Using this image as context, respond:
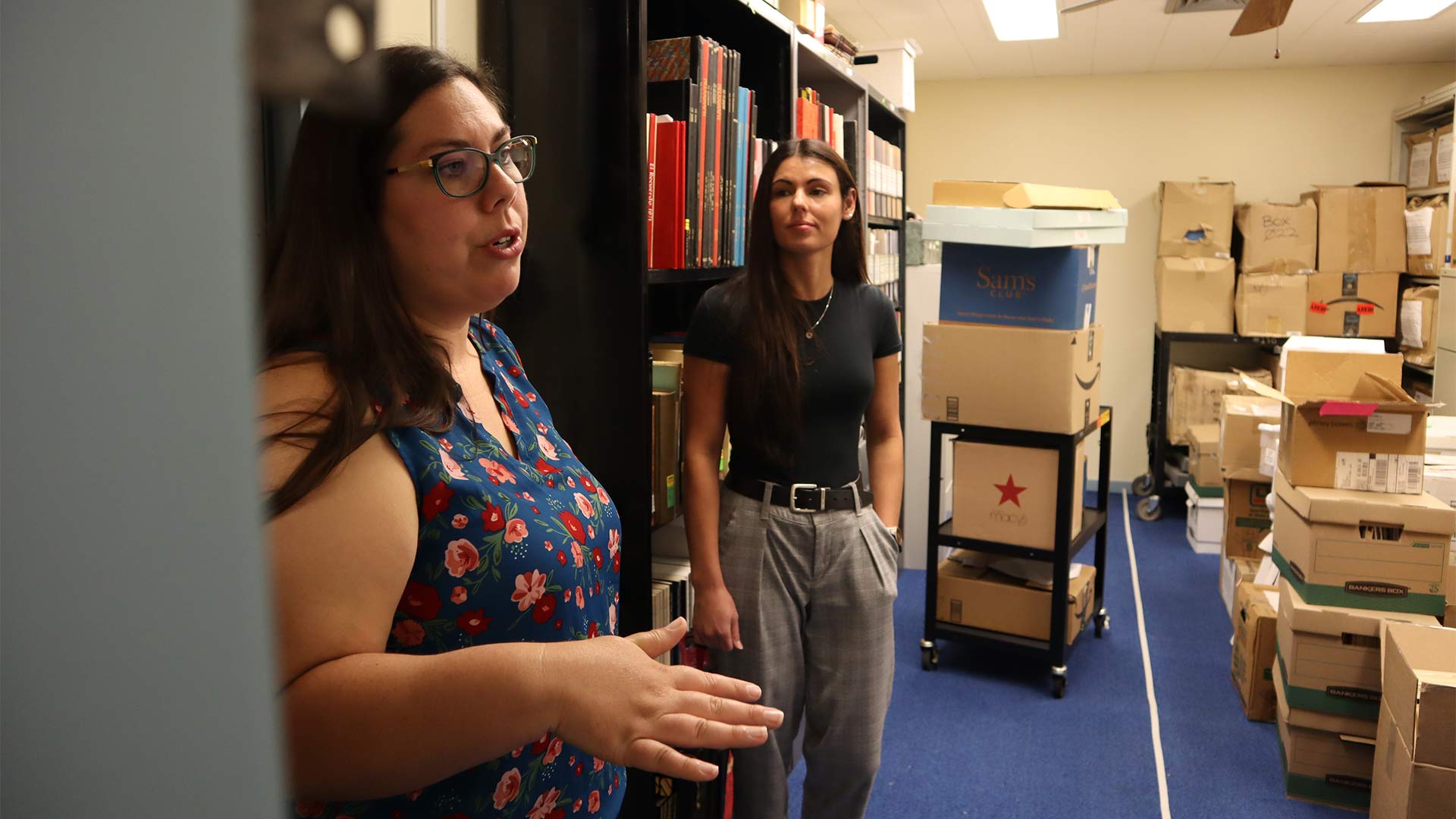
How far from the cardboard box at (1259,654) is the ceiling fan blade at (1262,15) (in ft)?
5.80

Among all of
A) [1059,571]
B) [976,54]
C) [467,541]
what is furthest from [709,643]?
[976,54]

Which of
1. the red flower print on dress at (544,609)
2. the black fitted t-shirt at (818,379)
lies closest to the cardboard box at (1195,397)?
the black fitted t-shirt at (818,379)

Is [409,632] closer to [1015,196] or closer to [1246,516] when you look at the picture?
[1015,196]

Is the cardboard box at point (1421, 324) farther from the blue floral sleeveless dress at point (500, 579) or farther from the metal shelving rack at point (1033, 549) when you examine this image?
the blue floral sleeveless dress at point (500, 579)

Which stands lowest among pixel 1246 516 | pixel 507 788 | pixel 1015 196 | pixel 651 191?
pixel 1246 516

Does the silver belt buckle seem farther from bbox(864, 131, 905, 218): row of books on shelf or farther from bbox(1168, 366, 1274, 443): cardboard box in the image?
bbox(1168, 366, 1274, 443): cardboard box

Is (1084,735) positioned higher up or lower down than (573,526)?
lower down

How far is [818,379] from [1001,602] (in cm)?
184

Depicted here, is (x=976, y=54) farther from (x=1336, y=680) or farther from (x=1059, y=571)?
(x=1336, y=680)

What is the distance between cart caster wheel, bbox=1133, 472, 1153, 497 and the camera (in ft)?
19.2

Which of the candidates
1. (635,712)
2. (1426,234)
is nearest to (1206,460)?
(1426,234)

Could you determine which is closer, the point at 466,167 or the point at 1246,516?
the point at 466,167

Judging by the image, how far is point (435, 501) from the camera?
34.7 inches

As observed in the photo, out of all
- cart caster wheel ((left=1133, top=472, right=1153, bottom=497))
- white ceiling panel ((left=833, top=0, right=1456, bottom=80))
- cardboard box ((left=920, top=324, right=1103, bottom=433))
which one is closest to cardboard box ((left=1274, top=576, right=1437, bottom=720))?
cardboard box ((left=920, top=324, right=1103, bottom=433))
